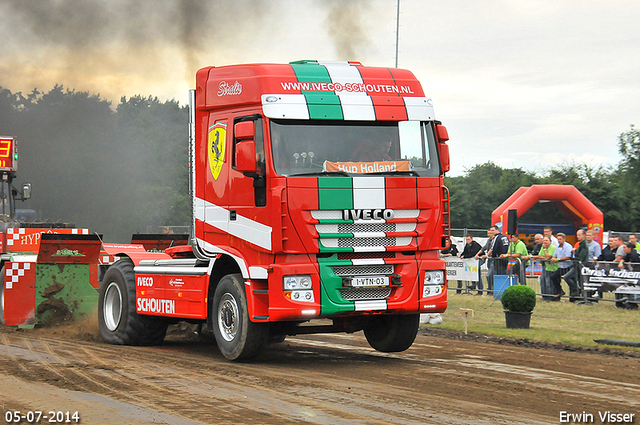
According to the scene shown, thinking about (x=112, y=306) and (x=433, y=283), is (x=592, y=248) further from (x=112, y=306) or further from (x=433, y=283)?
(x=112, y=306)

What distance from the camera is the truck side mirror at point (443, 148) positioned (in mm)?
9570

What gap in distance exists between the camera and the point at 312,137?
912cm

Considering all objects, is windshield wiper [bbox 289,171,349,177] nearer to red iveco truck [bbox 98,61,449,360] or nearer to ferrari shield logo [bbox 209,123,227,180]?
red iveco truck [bbox 98,61,449,360]

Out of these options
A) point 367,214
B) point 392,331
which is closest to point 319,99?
point 367,214

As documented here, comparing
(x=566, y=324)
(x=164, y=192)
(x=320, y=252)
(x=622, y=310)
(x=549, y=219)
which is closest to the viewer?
(x=320, y=252)

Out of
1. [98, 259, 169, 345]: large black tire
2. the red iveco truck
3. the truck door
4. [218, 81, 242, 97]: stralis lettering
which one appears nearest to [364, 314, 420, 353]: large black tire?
the red iveco truck

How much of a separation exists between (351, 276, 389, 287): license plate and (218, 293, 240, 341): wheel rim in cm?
150

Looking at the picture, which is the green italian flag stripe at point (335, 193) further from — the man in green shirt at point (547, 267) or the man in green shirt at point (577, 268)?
the man in green shirt at point (547, 267)

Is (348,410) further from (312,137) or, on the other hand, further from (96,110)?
(96,110)

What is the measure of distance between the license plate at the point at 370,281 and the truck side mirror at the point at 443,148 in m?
1.57

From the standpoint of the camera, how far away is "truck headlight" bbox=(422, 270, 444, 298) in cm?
947

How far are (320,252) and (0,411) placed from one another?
12.7ft

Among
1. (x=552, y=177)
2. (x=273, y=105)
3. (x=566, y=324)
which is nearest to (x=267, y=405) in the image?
(x=273, y=105)

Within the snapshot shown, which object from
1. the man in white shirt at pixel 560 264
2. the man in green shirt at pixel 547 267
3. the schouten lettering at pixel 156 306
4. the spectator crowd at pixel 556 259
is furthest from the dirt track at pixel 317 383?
the man in green shirt at pixel 547 267
